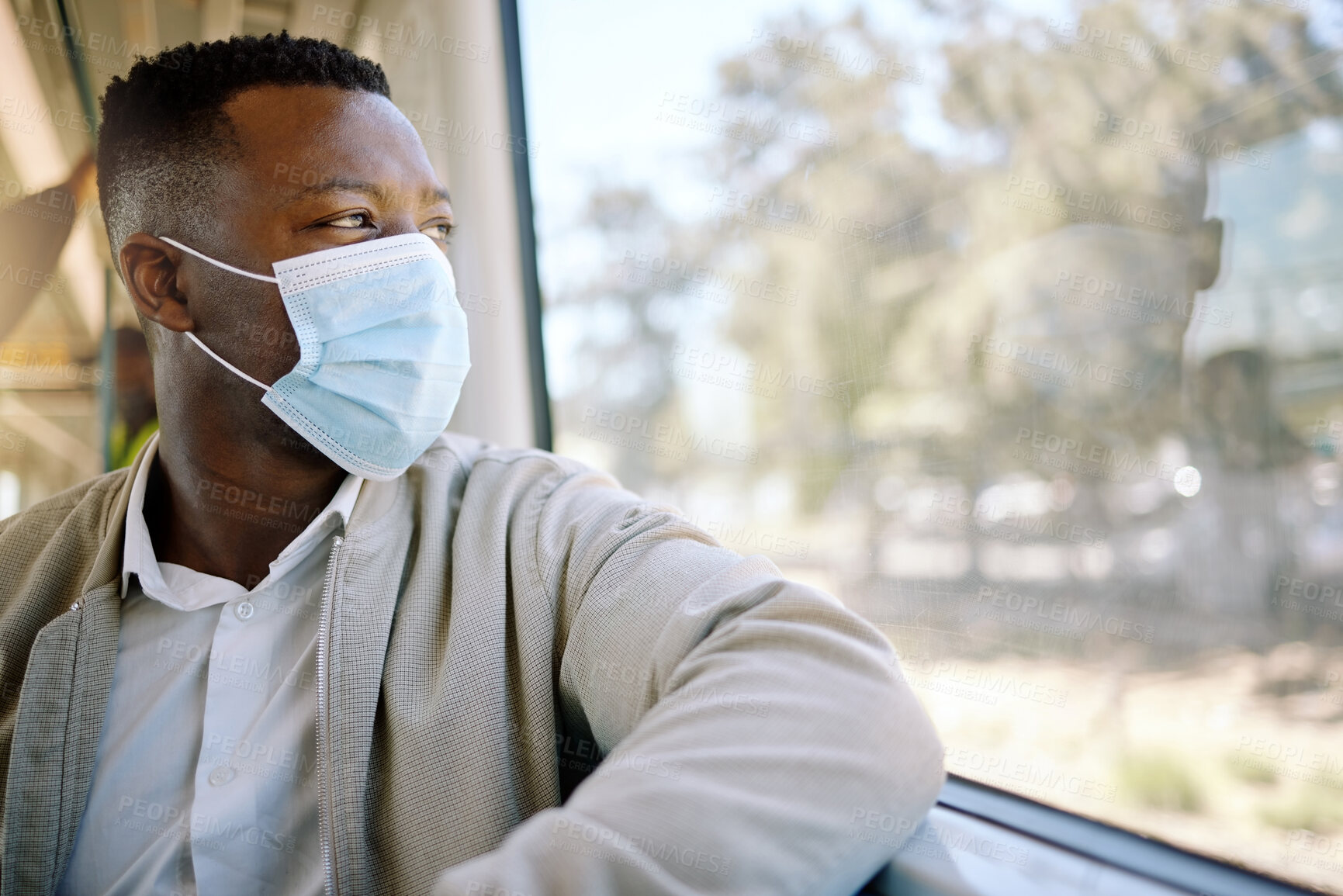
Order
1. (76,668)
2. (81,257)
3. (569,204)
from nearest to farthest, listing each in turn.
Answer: (76,668)
(569,204)
(81,257)

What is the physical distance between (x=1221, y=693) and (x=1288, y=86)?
2.08 ft

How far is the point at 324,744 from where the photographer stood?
0.96 metres

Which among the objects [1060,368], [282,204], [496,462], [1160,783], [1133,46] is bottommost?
[1160,783]

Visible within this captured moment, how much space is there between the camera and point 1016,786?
1.08 meters

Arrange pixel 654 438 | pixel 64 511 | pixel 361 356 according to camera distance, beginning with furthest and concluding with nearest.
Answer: pixel 654 438 < pixel 64 511 < pixel 361 356

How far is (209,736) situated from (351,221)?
0.77 metres

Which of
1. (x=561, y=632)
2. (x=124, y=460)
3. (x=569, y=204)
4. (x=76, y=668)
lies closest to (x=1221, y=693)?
(x=561, y=632)

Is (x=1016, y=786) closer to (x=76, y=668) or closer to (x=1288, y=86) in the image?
(x=1288, y=86)

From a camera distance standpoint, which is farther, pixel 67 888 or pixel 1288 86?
pixel 67 888

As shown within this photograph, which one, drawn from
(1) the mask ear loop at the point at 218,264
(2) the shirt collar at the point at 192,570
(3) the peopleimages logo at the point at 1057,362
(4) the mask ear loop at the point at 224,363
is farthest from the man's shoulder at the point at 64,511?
(3) the peopleimages logo at the point at 1057,362

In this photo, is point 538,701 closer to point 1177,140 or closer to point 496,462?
point 496,462

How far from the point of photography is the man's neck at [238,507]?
1.27 meters

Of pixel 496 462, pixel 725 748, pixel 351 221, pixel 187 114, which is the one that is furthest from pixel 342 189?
pixel 725 748

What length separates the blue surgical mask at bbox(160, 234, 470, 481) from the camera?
1.19 metres
